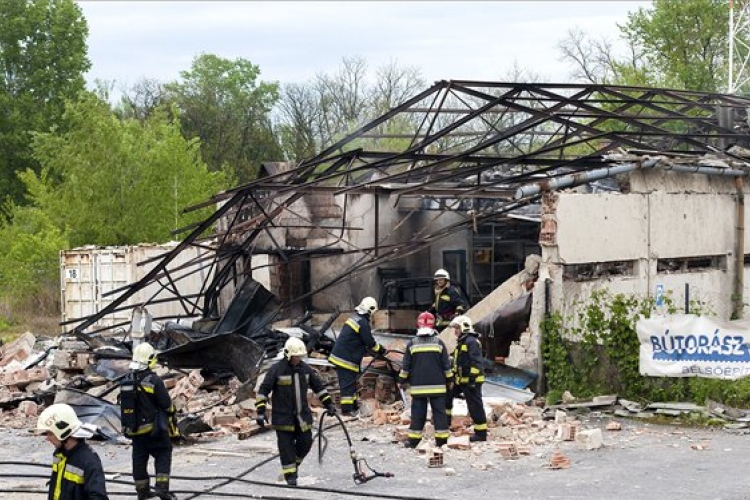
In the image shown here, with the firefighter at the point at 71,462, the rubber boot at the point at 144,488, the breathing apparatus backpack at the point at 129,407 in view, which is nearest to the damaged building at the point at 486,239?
the rubber boot at the point at 144,488

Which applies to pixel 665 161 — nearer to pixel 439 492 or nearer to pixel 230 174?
pixel 439 492

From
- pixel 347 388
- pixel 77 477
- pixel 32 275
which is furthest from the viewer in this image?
pixel 32 275

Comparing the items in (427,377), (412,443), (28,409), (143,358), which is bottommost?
(28,409)

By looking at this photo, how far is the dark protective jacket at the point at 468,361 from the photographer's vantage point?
15836 mm

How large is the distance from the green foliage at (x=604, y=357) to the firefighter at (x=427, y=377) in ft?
12.2

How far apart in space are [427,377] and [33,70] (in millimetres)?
45421

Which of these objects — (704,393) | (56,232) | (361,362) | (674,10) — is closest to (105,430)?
(361,362)

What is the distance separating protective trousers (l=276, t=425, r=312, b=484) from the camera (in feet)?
44.2

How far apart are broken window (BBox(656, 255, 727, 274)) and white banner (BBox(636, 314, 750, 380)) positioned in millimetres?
3656

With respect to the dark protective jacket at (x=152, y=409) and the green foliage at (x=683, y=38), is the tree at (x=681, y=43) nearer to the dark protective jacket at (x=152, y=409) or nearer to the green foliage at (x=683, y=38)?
the green foliage at (x=683, y=38)

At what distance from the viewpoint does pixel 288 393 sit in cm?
1348

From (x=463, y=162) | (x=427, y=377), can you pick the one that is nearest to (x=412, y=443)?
(x=427, y=377)

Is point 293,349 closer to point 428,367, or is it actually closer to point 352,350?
point 428,367

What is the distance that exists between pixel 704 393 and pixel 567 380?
6.99 feet
